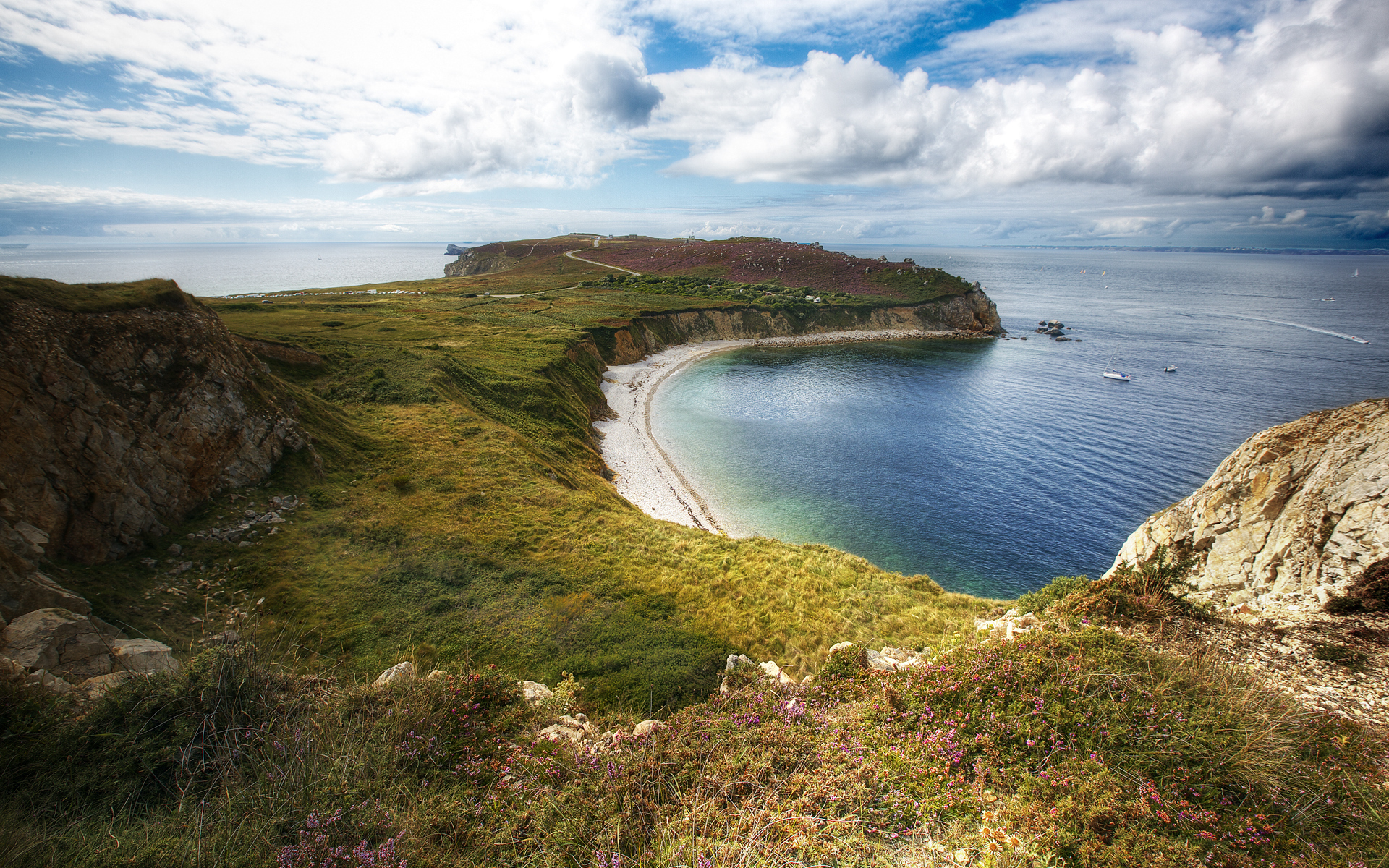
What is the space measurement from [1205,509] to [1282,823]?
1340 centimetres

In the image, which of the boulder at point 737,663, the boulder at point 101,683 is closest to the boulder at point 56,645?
the boulder at point 101,683

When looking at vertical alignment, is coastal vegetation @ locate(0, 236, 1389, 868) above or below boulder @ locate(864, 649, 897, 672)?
above

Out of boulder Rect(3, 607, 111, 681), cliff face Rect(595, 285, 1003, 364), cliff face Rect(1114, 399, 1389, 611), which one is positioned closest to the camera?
boulder Rect(3, 607, 111, 681)

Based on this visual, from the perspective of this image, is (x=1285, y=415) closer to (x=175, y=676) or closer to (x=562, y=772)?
(x=562, y=772)

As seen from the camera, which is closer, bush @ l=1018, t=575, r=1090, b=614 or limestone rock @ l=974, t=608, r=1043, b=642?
limestone rock @ l=974, t=608, r=1043, b=642

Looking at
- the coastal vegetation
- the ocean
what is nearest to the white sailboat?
the ocean

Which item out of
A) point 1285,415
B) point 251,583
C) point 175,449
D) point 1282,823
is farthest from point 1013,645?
point 1285,415

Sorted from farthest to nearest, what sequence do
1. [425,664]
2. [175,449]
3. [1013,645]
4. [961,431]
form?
[961,431], [175,449], [425,664], [1013,645]

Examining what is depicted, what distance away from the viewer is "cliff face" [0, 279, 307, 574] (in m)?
14.0

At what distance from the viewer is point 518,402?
137 feet

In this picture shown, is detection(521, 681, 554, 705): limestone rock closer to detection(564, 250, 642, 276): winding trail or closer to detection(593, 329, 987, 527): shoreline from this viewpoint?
detection(593, 329, 987, 527): shoreline

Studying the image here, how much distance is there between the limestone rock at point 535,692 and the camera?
11.7 m

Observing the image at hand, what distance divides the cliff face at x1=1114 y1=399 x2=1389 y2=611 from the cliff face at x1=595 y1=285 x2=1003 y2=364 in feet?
223

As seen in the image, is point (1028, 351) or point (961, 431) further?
point (1028, 351)
